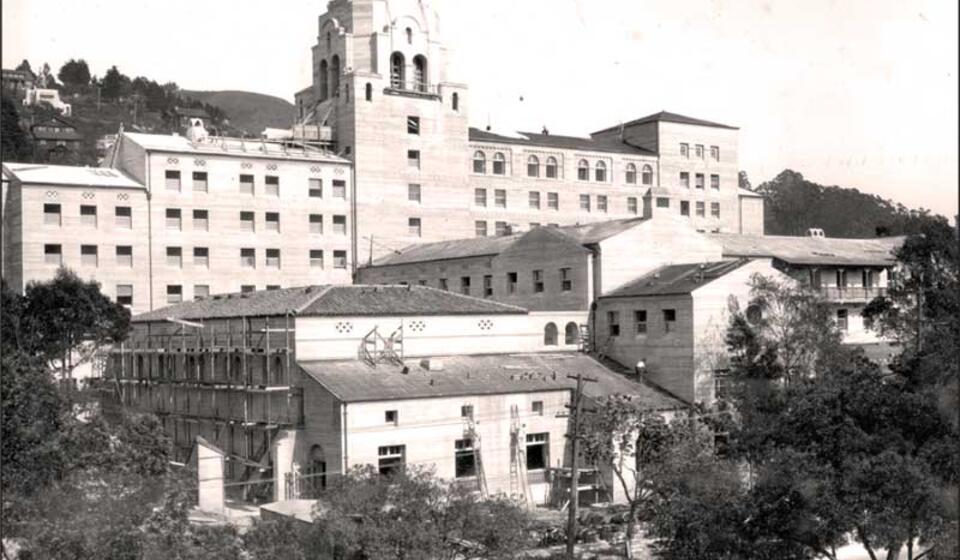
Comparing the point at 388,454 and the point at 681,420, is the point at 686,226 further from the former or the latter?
the point at 388,454

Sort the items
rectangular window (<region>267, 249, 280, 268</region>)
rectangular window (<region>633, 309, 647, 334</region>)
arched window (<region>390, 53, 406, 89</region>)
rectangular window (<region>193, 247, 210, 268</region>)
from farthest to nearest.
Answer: arched window (<region>390, 53, 406, 89</region>) → rectangular window (<region>267, 249, 280, 268</region>) → rectangular window (<region>193, 247, 210, 268</region>) → rectangular window (<region>633, 309, 647, 334</region>)

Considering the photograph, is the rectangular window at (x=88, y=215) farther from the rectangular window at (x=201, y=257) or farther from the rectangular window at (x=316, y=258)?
the rectangular window at (x=316, y=258)

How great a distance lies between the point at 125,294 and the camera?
6894cm

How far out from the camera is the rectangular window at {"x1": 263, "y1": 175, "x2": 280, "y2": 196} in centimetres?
7338

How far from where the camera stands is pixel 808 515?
24.4m

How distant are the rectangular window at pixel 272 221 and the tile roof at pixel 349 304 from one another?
18.7m

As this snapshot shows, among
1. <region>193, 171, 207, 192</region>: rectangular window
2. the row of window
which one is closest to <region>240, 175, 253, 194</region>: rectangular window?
the row of window

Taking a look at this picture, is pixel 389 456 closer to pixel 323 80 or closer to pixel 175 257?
pixel 175 257

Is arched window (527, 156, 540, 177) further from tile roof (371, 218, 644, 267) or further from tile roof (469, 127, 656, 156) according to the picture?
tile roof (371, 218, 644, 267)

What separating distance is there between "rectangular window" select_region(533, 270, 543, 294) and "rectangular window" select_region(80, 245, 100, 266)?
26.4m

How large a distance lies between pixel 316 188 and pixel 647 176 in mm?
→ 26130

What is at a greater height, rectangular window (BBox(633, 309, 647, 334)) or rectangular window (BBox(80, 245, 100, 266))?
rectangular window (BBox(80, 245, 100, 266))

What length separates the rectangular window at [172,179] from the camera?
70.1 metres

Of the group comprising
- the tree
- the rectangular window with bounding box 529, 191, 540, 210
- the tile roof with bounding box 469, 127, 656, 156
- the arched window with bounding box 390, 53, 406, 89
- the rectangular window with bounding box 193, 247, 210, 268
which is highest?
the tree
